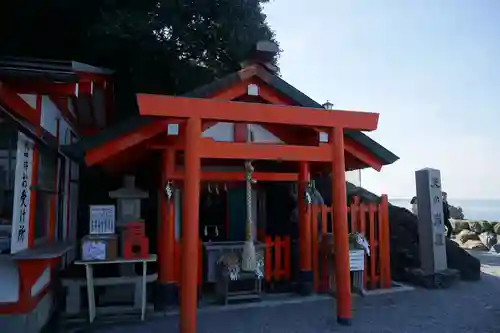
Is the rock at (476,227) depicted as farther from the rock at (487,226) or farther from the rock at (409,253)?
the rock at (409,253)

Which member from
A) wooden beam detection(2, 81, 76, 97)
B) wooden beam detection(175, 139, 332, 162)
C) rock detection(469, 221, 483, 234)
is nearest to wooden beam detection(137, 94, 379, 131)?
wooden beam detection(175, 139, 332, 162)

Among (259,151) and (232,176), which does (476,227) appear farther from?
(259,151)

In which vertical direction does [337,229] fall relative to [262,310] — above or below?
above

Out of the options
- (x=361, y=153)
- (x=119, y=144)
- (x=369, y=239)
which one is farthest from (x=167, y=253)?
(x=369, y=239)

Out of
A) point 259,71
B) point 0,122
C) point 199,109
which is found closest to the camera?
point 0,122

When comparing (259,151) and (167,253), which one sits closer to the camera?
(259,151)

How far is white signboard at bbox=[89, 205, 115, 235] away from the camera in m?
6.31

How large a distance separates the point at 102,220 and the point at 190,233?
2.04m

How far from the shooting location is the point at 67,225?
8055 mm

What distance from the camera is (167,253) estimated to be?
6.96 meters

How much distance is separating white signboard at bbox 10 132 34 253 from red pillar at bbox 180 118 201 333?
1.96 meters

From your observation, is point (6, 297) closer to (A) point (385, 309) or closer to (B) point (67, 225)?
(B) point (67, 225)

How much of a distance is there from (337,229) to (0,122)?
4.67 m

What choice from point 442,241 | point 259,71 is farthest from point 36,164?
point 442,241
